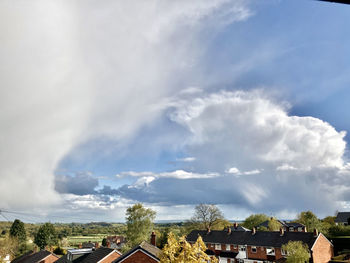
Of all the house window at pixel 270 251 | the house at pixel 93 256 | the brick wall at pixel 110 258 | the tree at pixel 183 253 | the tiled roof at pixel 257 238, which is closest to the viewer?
the tree at pixel 183 253

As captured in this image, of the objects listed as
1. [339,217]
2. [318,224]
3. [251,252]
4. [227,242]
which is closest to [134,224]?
[227,242]

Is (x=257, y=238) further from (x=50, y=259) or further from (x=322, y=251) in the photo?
(x=50, y=259)

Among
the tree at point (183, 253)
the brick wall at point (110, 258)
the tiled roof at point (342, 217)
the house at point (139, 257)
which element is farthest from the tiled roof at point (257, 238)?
the tiled roof at point (342, 217)

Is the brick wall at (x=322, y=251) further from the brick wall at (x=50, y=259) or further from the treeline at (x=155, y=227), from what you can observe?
the brick wall at (x=50, y=259)

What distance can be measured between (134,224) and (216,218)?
110 ft

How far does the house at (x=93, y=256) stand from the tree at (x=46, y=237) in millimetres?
63172

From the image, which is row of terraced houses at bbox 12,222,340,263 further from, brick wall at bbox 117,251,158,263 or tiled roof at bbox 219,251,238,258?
brick wall at bbox 117,251,158,263

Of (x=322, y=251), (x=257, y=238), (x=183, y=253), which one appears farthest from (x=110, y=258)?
(x=322, y=251)

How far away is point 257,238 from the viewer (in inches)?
2464

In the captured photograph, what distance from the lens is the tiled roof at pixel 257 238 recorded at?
56.4 meters

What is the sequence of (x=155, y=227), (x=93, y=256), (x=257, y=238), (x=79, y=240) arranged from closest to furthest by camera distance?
(x=93, y=256) < (x=257, y=238) < (x=155, y=227) < (x=79, y=240)

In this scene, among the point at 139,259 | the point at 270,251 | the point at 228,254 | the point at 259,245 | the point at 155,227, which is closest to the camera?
the point at 139,259

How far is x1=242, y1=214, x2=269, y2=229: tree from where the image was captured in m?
105

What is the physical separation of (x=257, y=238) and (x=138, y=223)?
3143cm
